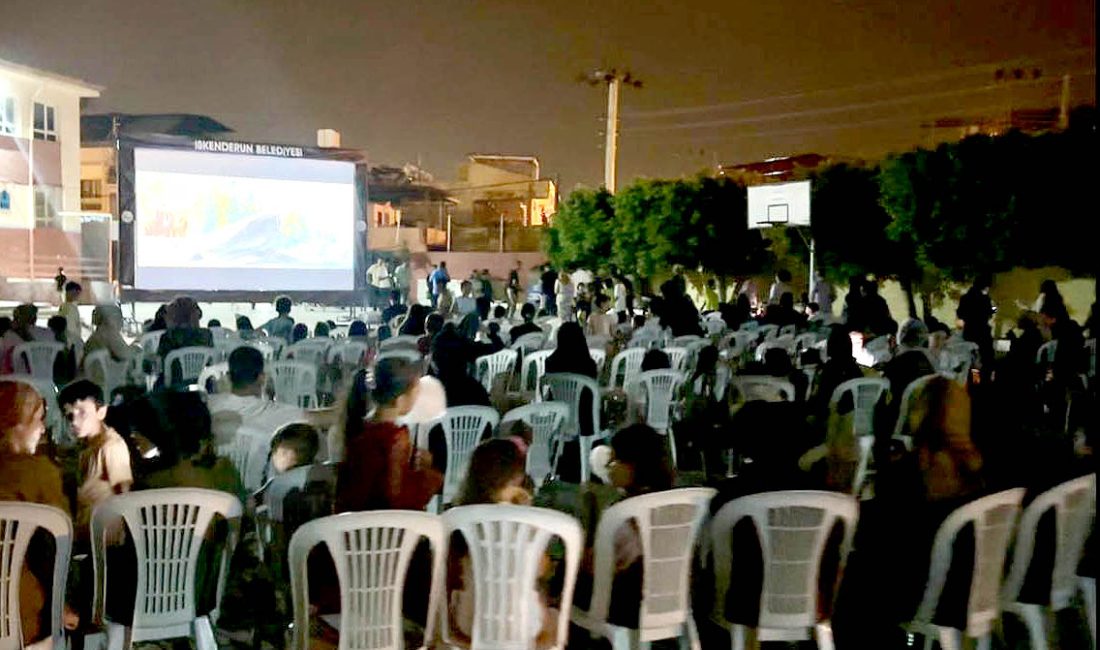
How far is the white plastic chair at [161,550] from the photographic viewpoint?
299 centimetres

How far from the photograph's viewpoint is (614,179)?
29.2 m

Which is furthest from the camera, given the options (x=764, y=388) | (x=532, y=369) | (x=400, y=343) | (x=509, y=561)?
(x=532, y=369)

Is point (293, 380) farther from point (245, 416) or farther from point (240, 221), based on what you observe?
point (240, 221)

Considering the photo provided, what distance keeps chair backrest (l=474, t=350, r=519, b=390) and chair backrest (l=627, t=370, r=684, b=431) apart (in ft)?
3.96

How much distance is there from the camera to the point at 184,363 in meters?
7.14

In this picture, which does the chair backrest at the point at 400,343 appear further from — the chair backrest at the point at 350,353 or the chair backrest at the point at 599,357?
the chair backrest at the point at 599,357

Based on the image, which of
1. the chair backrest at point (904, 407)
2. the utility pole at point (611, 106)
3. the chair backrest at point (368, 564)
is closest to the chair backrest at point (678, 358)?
the chair backrest at point (904, 407)

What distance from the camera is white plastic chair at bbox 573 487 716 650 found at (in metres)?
3.07

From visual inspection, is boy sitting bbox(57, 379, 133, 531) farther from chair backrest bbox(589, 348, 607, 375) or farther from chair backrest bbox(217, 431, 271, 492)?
chair backrest bbox(589, 348, 607, 375)

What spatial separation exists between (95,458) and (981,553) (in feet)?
10.7

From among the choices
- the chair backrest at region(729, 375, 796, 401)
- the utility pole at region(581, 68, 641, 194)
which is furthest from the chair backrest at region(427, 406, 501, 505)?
the utility pole at region(581, 68, 641, 194)

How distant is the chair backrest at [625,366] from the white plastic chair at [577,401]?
4.03ft

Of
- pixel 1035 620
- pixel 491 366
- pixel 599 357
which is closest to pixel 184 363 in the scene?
pixel 491 366

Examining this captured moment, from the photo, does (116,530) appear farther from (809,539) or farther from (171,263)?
(171,263)
